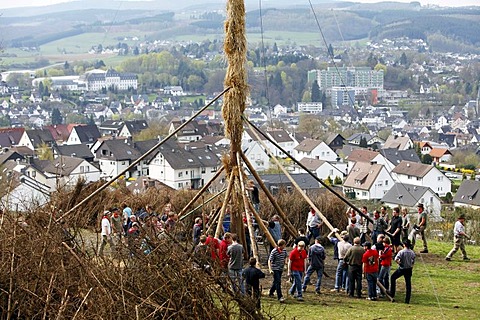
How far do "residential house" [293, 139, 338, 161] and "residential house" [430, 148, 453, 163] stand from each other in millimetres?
11864

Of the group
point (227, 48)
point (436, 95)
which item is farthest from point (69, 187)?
point (436, 95)

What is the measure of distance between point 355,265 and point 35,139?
8151cm

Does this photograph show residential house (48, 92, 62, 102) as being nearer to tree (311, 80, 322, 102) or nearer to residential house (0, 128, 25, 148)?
tree (311, 80, 322, 102)

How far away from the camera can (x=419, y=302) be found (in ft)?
40.2

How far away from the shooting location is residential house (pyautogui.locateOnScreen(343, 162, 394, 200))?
6134cm

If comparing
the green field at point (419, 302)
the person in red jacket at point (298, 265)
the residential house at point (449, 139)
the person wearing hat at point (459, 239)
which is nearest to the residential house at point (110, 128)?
the residential house at point (449, 139)

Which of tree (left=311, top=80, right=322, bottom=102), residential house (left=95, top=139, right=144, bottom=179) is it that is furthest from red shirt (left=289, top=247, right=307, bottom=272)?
tree (left=311, top=80, right=322, bottom=102)

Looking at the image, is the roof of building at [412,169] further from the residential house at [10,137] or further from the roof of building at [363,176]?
the residential house at [10,137]

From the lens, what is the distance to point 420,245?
55.7 ft

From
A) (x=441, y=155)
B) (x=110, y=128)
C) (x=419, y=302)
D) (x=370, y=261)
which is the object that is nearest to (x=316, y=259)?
(x=370, y=261)

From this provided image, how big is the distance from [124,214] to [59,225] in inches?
211

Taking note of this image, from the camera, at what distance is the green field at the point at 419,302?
36.9 feet

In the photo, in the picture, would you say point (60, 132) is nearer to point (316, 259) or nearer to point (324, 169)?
point (324, 169)

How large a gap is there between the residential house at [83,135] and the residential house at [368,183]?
120 ft
